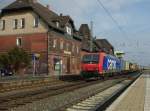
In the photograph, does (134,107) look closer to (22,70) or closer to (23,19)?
(22,70)

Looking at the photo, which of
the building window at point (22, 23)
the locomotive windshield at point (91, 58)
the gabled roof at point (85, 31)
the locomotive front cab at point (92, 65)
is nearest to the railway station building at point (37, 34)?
the building window at point (22, 23)

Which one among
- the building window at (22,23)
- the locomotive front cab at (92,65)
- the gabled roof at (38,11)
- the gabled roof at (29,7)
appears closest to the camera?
the locomotive front cab at (92,65)

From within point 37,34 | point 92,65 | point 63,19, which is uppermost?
point 63,19

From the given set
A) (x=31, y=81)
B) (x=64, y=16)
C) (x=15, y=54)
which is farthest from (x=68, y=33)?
(x=31, y=81)

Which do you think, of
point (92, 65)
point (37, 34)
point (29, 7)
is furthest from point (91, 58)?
point (29, 7)

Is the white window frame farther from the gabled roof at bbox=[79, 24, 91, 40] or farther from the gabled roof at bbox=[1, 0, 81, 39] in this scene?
the gabled roof at bbox=[79, 24, 91, 40]

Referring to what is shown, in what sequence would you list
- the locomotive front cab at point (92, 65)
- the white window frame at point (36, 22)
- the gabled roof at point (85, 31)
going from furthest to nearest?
the gabled roof at point (85, 31)
the white window frame at point (36, 22)
the locomotive front cab at point (92, 65)

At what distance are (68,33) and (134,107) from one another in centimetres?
5190

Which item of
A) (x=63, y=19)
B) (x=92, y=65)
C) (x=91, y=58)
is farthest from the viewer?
(x=63, y=19)

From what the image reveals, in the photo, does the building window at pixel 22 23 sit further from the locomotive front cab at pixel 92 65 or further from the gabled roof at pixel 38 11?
the locomotive front cab at pixel 92 65

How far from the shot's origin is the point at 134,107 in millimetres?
14969

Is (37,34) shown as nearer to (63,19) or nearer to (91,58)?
(63,19)

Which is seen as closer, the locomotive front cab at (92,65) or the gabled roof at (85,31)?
the locomotive front cab at (92,65)

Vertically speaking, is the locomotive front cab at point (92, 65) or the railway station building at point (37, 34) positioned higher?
the railway station building at point (37, 34)
